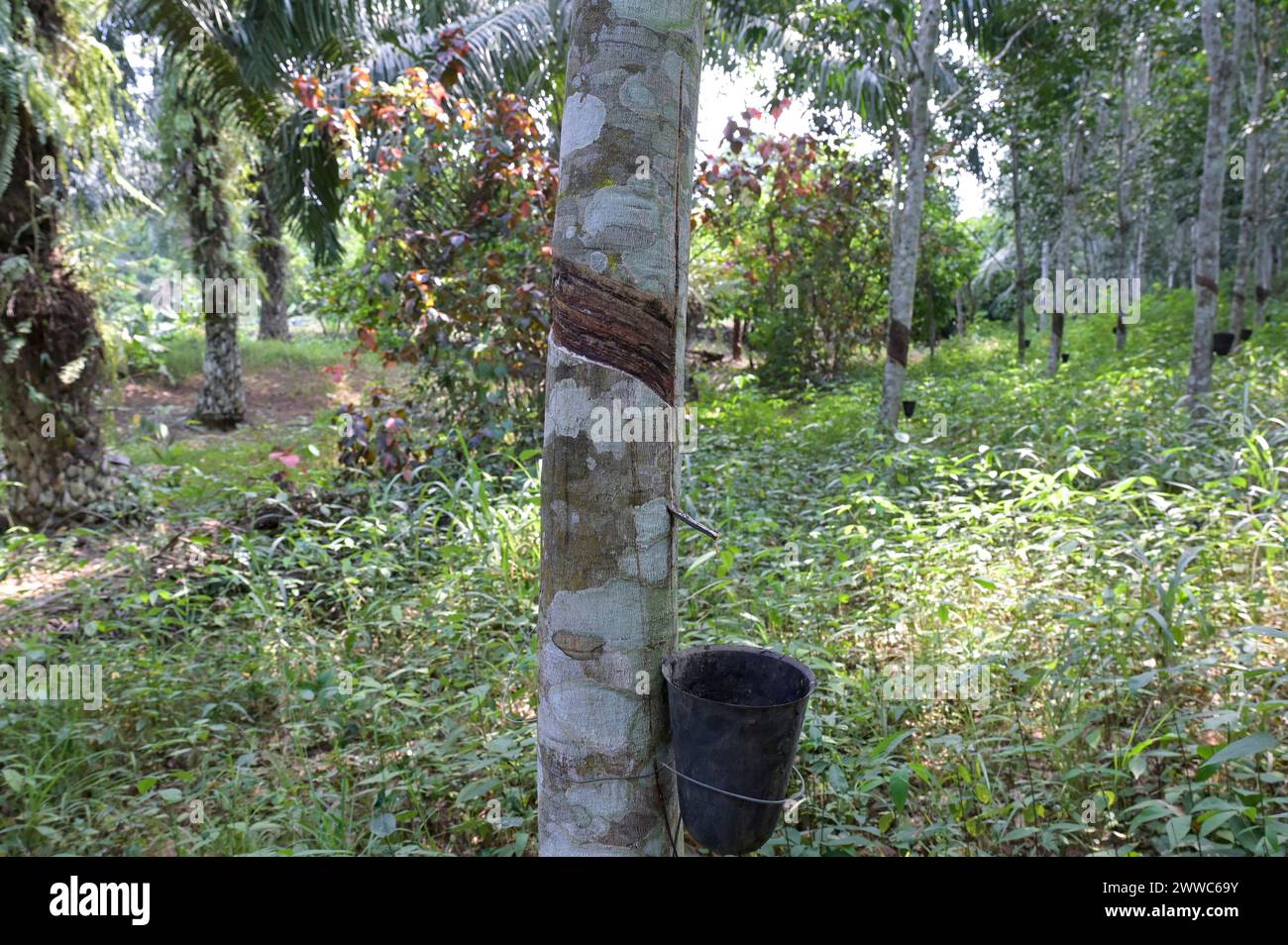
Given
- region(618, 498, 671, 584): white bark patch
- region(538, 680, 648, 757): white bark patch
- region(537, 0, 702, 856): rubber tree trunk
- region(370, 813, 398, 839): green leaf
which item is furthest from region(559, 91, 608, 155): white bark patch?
region(370, 813, 398, 839): green leaf

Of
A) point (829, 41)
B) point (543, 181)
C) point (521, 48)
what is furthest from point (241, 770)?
point (521, 48)

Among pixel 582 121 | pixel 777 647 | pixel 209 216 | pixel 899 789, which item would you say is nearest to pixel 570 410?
pixel 582 121

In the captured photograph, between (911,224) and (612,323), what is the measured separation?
5616 millimetres

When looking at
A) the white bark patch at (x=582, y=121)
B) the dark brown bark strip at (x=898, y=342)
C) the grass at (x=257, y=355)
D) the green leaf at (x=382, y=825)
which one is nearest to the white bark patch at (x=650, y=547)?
the white bark patch at (x=582, y=121)

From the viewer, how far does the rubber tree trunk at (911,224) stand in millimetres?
6625

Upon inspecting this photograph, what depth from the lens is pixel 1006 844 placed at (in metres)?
2.37

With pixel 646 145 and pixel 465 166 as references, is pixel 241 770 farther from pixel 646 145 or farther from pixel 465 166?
pixel 465 166

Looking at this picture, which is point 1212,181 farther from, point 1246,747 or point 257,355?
point 257,355

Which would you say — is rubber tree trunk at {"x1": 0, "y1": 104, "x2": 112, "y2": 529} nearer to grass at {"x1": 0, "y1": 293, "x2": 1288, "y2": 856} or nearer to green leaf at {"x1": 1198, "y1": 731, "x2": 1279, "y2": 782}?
grass at {"x1": 0, "y1": 293, "x2": 1288, "y2": 856}

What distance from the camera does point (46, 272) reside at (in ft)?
17.7

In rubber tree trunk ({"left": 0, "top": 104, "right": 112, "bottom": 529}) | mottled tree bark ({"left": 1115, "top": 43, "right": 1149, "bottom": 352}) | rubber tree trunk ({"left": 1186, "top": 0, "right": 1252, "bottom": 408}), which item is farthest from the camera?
mottled tree bark ({"left": 1115, "top": 43, "right": 1149, "bottom": 352})

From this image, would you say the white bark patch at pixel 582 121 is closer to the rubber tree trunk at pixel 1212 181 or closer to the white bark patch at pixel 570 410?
the white bark patch at pixel 570 410

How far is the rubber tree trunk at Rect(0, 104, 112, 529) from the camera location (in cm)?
527

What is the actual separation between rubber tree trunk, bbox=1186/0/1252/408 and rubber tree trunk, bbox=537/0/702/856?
6.00 m
